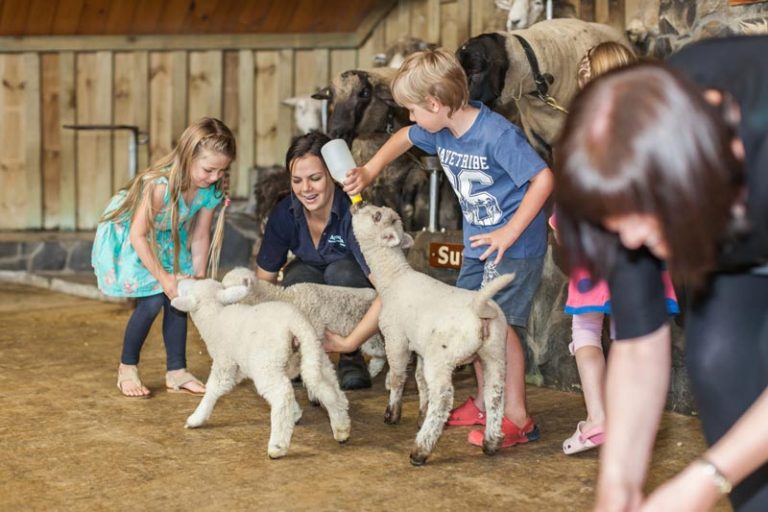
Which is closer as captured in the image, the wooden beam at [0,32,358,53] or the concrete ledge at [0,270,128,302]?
the concrete ledge at [0,270,128,302]

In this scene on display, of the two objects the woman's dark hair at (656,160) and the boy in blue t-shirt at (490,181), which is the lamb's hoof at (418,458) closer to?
the boy in blue t-shirt at (490,181)

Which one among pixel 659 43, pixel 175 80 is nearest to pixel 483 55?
pixel 659 43

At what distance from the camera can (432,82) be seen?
317 centimetres

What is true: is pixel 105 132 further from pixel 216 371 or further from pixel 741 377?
pixel 741 377

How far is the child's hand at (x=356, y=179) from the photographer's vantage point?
344cm

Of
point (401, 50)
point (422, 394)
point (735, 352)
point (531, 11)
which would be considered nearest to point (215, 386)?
point (422, 394)

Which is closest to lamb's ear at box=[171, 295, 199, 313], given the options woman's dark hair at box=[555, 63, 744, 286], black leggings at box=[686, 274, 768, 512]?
black leggings at box=[686, 274, 768, 512]

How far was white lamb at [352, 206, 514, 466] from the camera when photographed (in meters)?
2.99

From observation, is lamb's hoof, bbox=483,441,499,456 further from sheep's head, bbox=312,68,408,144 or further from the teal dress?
sheep's head, bbox=312,68,408,144

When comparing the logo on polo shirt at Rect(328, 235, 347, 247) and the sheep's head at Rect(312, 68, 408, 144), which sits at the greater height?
the sheep's head at Rect(312, 68, 408, 144)

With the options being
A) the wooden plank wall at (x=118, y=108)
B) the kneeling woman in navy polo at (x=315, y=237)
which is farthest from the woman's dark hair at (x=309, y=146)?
the wooden plank wall at (x=118, y=108)

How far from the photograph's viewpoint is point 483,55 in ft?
14.9

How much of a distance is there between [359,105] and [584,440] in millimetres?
3033

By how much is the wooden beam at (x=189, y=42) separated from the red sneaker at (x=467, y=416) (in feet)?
16.7
